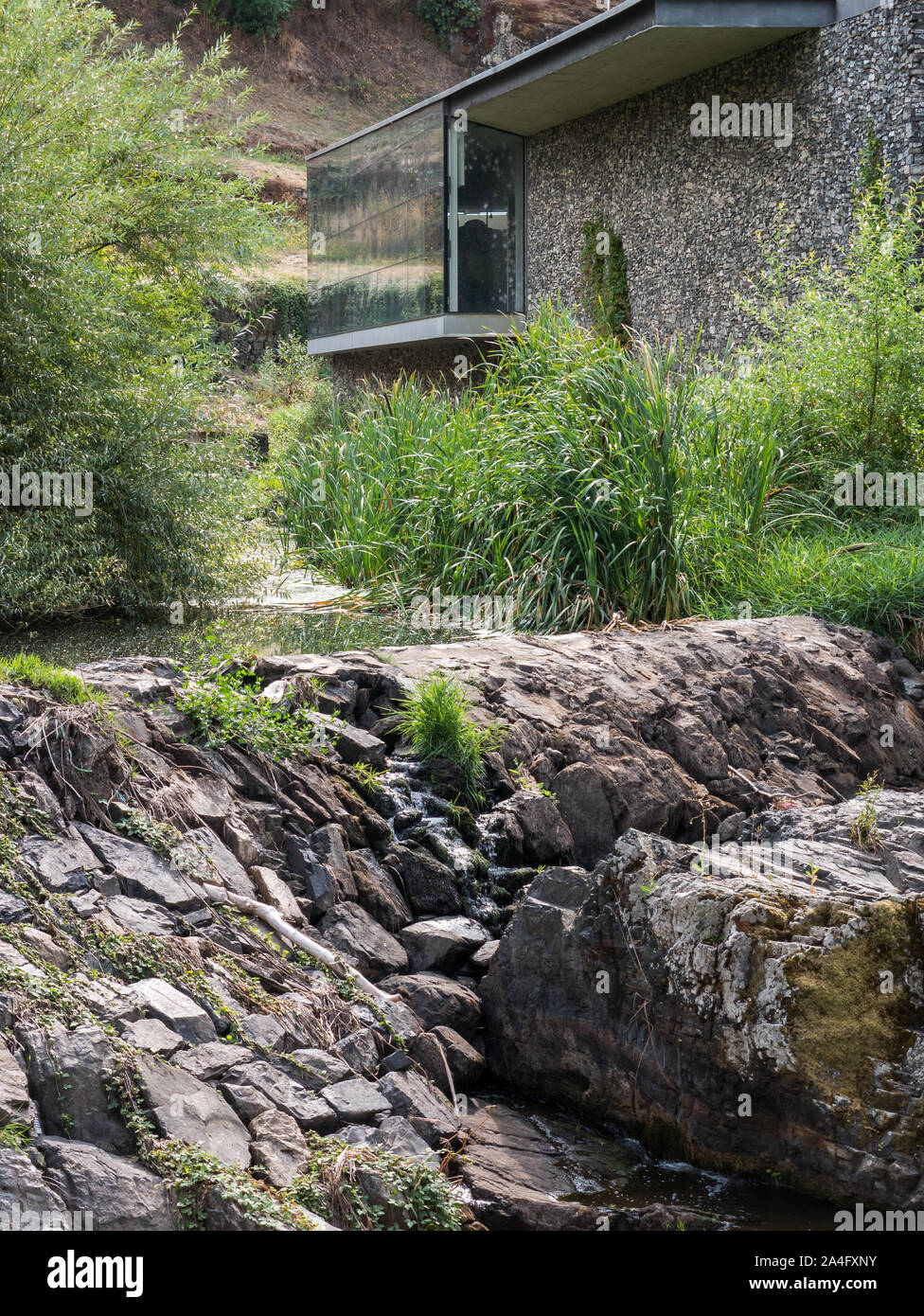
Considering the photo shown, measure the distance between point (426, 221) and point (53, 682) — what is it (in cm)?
1502

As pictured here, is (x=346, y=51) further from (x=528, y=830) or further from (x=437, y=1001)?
(x=437, y=1001)

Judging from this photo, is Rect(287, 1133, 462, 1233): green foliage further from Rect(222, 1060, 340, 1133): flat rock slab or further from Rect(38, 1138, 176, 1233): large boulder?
Rect(38, 1138, 176, 1233): large boulder

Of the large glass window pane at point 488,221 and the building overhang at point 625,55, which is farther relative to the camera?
the large glass window pane at point 488,221

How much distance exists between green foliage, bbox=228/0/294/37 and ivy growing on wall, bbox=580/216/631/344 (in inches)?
1011

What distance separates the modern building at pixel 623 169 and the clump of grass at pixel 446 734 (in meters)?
9.54

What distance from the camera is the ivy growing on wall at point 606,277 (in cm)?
1767

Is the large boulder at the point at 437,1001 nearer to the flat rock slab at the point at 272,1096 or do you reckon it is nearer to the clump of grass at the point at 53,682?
the flat rock slab at the point at 272,1096

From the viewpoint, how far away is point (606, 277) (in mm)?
17922

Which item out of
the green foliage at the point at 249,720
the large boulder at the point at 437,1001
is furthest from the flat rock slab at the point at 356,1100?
the green foliage at the point at 249,720

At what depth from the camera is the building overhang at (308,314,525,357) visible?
60.4ft

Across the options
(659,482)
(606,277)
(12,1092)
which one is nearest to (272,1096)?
(12,1092)

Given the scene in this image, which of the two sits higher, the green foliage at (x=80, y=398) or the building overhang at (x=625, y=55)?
the building overhang at (x=625, y=55)

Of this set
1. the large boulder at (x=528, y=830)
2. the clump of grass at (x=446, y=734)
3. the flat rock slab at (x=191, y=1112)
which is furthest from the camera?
the clump of grass at (x=446, y=734)

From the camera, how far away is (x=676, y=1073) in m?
4.47
